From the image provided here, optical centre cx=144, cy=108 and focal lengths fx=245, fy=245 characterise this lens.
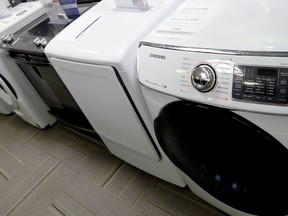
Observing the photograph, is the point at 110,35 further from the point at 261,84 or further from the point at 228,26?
the point at 261,84

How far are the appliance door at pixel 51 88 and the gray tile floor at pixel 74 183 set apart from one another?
226mm

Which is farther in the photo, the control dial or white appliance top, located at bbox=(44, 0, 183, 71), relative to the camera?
white appliance top, located at bbox=(44, 0, 183, 71)

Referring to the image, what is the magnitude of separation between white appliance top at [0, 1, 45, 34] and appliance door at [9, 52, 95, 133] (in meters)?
0.20

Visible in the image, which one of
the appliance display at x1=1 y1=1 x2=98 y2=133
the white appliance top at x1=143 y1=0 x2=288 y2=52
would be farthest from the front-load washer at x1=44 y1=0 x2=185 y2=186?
the appliance display at x1=1 y1=1 x2=98 y2=133

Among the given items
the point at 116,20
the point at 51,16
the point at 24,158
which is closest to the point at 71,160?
the point at 24,158

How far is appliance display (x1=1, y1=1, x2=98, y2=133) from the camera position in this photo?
1.27 meters

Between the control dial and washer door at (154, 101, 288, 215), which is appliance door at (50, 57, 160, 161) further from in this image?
the control dial

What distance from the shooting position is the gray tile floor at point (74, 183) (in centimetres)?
128

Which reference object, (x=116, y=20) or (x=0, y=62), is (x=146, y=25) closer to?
(x=116, y=20)

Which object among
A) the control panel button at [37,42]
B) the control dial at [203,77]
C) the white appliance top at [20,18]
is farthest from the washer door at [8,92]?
the control dial at [203,77]

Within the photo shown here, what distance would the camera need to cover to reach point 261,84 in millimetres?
537

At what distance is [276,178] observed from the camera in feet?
2.46

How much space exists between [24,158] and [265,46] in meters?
1.82

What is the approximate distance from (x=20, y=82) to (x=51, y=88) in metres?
0.33
